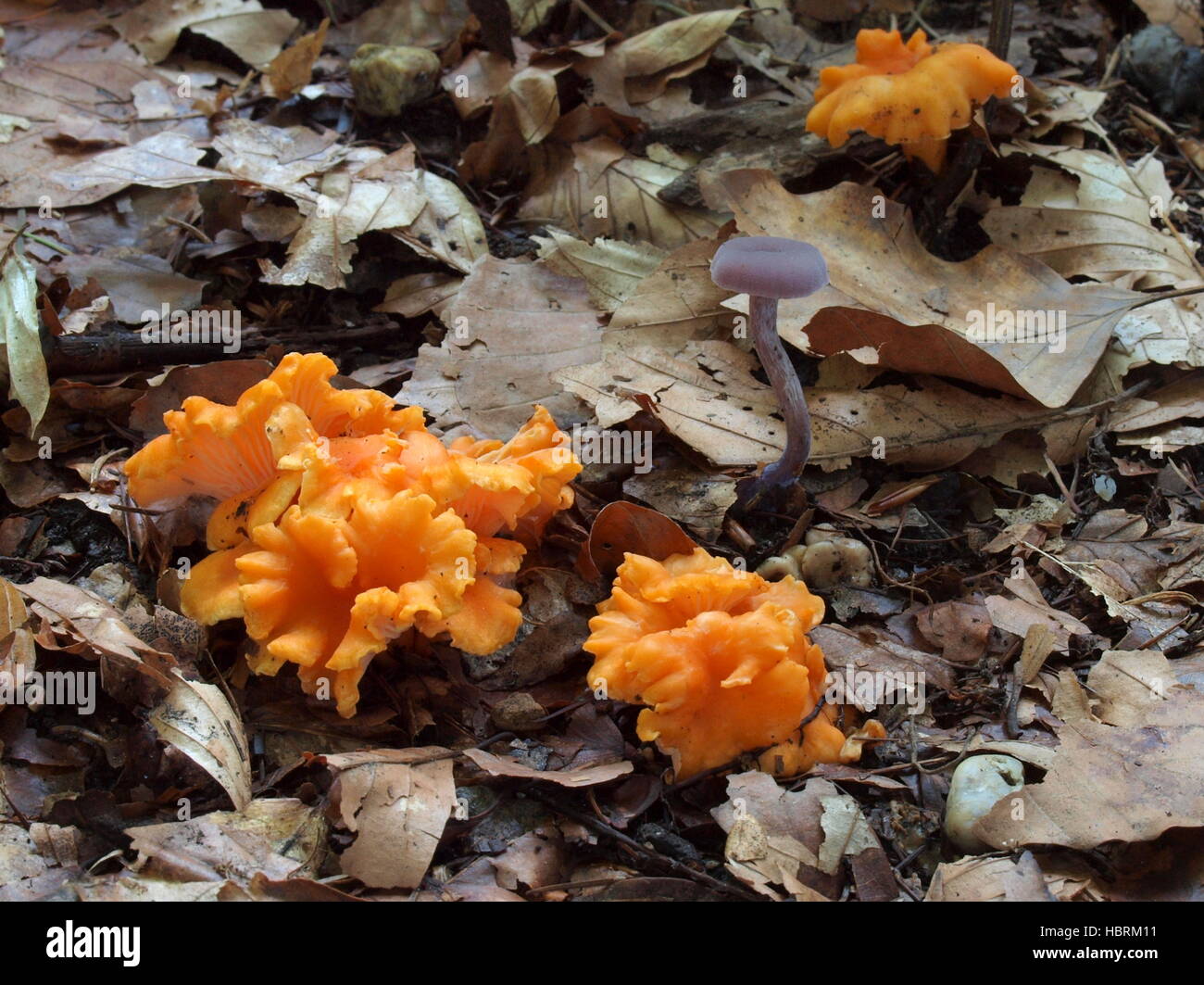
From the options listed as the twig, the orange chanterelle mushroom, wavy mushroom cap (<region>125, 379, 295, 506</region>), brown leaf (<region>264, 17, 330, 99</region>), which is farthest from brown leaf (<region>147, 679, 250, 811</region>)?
brown leaf (<region>264, 17, 330, 99</region>)

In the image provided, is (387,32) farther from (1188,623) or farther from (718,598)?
(1188,623)

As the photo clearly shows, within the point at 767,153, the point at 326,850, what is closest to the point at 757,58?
the point at 767,153

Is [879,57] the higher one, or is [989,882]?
[879,57]

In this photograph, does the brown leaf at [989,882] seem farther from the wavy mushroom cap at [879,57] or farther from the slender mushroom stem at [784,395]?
the wavy mushroom cap at [879,57]

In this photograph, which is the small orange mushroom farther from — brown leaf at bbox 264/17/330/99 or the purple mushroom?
brown leaf at bbox 264/17/330/99

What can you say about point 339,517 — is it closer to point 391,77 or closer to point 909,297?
point 909,297

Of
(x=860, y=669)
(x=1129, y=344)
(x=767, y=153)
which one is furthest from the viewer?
(x=767, y=153)

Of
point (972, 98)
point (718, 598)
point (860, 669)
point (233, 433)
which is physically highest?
point (972, 98)

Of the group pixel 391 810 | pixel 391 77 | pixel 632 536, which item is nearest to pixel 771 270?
pixel 632 536
